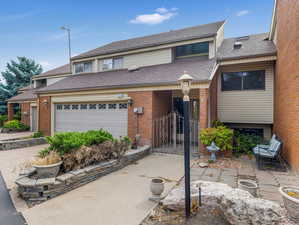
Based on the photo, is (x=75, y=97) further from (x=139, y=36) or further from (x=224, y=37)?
(x=224, y=37)

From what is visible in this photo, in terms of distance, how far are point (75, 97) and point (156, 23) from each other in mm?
9541

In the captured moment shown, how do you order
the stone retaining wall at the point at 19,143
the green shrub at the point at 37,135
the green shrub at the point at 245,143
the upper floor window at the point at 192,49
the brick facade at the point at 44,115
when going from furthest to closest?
the brick facade at the point at 44,115, the green shrub at the point at 37,135, the upper floor window at the point at 192,49, the stone retaining wall at the point at 19,143, the green shrub at the point at 245,143

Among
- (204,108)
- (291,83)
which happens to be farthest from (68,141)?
(291,83)

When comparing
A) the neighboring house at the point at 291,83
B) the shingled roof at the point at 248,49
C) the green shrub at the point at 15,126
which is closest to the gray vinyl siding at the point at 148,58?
the shingled roof at the point at 248,49

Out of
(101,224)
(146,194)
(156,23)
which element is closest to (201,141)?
(146,194)

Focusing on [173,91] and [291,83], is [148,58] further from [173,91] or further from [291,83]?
[291,83]

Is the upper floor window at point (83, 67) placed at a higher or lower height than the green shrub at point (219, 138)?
higher

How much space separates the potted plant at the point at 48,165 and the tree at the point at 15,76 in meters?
25.4

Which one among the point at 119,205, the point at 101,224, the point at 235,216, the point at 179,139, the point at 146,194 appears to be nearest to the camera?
the point at 235,216

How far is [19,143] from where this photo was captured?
996 centimetres

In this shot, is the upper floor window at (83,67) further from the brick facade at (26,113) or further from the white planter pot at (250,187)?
the white planter pot at (250,187)

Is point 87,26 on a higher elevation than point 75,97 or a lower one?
higher

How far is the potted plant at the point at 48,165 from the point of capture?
4.30 m

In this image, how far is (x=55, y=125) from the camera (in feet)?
39.0
